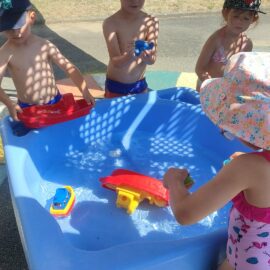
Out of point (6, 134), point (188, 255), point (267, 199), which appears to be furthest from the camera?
point (6, 134)

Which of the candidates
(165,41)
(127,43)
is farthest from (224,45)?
(165,41)

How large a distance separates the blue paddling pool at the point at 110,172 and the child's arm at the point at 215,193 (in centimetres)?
21

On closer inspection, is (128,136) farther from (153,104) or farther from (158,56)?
(158,56)

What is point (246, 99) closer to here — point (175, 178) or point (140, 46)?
point (175, 178)

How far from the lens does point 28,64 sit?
207 cm

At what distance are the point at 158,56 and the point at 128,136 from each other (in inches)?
89.8

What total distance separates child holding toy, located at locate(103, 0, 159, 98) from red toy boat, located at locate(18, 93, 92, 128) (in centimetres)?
39

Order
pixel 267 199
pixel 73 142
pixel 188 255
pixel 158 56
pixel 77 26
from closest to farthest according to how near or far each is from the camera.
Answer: pixel 267 199, pixel 188 255, pixel 73 142, pixel 158 56, pixel 77 26

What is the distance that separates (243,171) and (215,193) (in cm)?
9

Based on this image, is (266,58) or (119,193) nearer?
(266,58)

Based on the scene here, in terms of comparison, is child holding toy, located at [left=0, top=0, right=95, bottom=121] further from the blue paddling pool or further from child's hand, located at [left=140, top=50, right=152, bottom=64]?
child's hand, located at [left=140, top=50, right=152, bottom=64]

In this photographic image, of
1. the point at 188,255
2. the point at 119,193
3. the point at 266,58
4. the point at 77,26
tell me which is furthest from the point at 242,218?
the point at 77,26

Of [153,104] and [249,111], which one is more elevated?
[249,111]

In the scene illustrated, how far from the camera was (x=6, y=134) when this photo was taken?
1966mm
